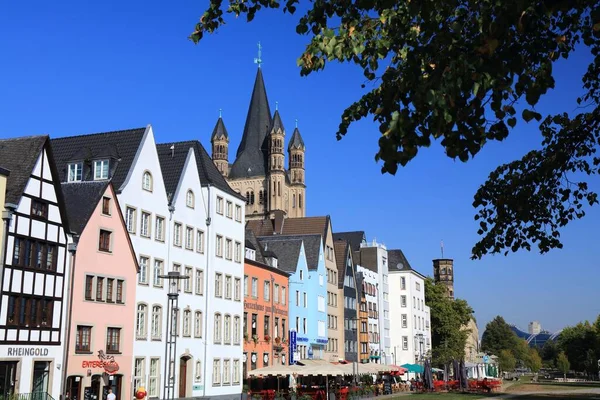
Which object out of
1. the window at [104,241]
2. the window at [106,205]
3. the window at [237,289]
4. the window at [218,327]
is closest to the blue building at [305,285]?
the window at [237,289]

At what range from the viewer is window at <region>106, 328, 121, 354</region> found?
3821cm

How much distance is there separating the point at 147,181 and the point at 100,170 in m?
Result: 2.68

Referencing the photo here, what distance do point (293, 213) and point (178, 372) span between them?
356ft

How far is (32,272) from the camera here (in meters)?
33.0

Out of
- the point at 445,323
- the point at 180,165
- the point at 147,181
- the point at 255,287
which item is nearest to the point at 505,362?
the point at 445,323

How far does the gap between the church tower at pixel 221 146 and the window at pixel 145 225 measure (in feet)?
362

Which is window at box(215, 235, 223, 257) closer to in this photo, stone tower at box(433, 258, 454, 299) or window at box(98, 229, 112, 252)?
window at box(98, 229, 112, 252)

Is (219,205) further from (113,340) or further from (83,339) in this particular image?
(83,339)

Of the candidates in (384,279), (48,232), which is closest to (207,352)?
(48,232)

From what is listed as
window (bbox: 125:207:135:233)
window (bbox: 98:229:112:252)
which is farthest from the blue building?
window (bbox: 98:229:112:252)

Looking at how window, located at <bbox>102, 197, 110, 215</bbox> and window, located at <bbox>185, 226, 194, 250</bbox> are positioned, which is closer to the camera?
window, located at <bbox>102, 197, 110, 215</bbox>

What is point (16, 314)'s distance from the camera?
31.9m

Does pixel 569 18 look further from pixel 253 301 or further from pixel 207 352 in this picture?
pixel 253 301

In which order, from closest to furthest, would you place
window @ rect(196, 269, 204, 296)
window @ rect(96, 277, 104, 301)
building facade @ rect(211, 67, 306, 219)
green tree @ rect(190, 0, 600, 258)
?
green tree @ rect(190, 0, 600, 258), window @ rect(96, 277, 104, 301), window @ rect(196, 269, 204, 296), building facade @ rect(211, 67, 306, 219)
